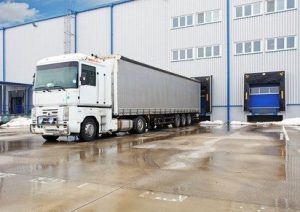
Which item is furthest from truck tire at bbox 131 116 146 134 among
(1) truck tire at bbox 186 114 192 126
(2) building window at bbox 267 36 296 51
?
(2) building window at bbox 267 36 296 51

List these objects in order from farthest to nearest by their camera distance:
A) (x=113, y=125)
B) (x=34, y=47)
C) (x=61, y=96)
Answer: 1. (x=34, y=47)
2. (x=113, y=125)
3. (x=61, y=96)

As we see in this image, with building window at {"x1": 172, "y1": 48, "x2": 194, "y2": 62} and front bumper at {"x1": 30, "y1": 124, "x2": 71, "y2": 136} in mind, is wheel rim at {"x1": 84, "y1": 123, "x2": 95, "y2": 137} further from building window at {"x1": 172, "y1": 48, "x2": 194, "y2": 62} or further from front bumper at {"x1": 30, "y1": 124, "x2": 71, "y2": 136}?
building window at {"x1": 172, "y1": 48, "x2": 194, "y2": 62}

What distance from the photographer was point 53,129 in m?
12.7

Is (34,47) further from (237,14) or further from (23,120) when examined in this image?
(237,14)

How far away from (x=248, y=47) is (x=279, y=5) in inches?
161

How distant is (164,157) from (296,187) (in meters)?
3.86

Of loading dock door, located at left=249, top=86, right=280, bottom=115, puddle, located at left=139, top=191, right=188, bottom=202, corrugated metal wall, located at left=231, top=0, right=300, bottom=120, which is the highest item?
corrugated metal wall, located at left=231, top=0, right=300, bottom=120

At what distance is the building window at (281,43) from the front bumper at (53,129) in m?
20.1

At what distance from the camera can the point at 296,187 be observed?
18.7 feet

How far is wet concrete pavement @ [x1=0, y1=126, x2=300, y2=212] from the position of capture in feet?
15.6

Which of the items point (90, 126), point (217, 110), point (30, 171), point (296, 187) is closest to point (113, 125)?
point (90, 126)

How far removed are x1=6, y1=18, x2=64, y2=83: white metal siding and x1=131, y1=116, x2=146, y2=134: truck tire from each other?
23.0m

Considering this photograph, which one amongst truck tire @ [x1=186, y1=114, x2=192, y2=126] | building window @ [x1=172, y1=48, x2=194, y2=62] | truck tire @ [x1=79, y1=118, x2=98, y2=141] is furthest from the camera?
building window @ [x1=172, y1=48, x2=194, y2=62]

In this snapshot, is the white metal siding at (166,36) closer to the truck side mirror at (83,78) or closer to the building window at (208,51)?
the building window at (208,51)
